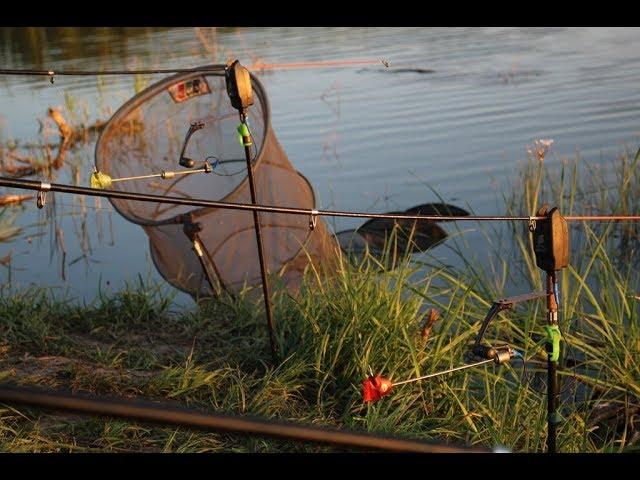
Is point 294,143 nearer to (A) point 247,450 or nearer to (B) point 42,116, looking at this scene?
(B) point 42,116

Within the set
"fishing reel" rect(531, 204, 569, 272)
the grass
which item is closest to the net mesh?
the grass

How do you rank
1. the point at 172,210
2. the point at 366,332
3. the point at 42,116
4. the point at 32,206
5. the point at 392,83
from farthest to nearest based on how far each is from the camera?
the point at 392,83 → the point at 42,116 → the point at 32,206 → the point at 172,210 → the point at 366,332

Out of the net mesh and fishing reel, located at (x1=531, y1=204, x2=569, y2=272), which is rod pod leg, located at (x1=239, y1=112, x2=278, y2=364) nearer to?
the net mesh

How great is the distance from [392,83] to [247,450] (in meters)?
11.6

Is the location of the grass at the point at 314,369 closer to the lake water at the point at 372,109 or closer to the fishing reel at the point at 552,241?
the fishing reel at the point at 552,241

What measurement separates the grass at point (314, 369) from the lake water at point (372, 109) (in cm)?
113

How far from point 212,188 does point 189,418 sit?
4.38m

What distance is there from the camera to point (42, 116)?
13.1 metres

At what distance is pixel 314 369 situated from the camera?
4.00 metres

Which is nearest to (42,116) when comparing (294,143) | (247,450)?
(294,143)

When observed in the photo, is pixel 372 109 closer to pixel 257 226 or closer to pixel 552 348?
pixel 257 226

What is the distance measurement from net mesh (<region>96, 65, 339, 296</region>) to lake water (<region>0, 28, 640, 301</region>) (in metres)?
0.49

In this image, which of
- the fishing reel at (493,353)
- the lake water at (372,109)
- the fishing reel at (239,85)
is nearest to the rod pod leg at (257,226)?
the fishing reel at (239,85)

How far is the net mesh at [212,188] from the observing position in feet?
17.3
